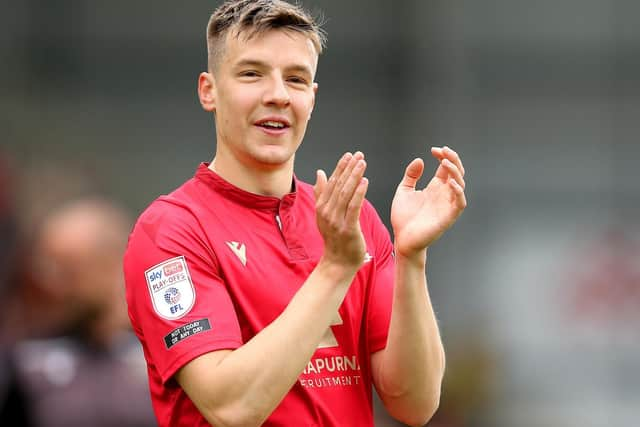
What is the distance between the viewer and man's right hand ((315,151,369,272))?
111 inches

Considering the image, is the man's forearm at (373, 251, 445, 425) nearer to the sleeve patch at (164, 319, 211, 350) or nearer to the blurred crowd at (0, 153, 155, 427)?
the sleeve patch at (164, 319, 211, 350)

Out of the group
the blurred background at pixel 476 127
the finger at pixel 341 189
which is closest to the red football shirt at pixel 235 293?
the finger at pixel 341 189

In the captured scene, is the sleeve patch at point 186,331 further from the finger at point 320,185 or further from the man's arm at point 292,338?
the finger at point 320,185

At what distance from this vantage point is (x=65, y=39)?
1159 cm

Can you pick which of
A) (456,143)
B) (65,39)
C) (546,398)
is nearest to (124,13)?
(65,39)

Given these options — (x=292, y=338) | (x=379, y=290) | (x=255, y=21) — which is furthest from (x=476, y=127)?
(x=292, y=338)

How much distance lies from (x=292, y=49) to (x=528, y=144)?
8863mm

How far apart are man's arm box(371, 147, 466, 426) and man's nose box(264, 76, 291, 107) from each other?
38 cm

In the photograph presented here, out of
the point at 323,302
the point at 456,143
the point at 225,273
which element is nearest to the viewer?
the point at 323,302

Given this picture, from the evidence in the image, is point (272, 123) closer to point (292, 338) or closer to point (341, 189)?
point (341, 189)

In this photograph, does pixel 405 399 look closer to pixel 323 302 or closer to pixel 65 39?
pixel 323 302

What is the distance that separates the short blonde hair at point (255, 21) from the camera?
3.16 meters

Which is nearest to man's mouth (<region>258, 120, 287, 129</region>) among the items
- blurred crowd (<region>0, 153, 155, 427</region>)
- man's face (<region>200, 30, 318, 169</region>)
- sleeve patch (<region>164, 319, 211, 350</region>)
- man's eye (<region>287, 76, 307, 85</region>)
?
man's face (<region>200, 30, 318, 169</region>)

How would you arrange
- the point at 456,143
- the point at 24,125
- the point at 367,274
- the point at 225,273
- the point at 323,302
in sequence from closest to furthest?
the point at 323,302 < the point at 225,273 < the point at 367,274 < the point at 24,125 < the point at 456,143
